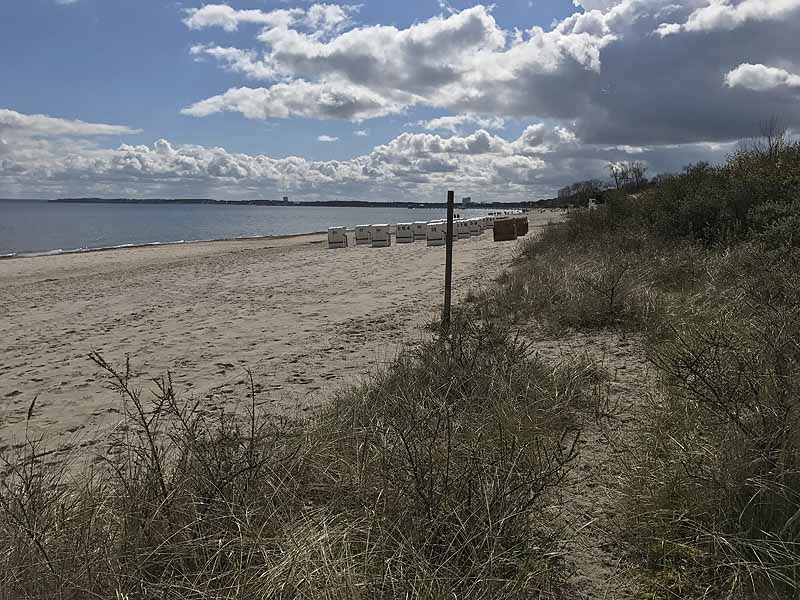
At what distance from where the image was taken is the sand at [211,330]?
238 inches

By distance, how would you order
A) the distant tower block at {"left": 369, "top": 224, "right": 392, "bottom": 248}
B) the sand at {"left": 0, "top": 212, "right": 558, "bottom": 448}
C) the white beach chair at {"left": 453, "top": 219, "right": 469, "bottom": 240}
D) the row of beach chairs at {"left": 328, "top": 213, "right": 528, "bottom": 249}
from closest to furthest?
the sand at {"left": 0, "top": 212, "right": 558, "bottom": 448} → the row of beach chairs at {"left": 328, "top": 213, "right": 528, "bottom": 249} → the distant tower block at {"left": 369, "top": 224, "right": 392, "bottom": 248} → the white beach chair at {"left": 453, "top": 219, "right": 469, "bottom": 240}

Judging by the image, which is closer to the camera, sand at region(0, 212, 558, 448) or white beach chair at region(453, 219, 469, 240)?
sand at region(0, 212, 558, 448)

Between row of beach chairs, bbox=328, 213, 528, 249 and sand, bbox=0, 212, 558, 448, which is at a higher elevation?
row of beach chairs, bbox=328, 213, 528, 249

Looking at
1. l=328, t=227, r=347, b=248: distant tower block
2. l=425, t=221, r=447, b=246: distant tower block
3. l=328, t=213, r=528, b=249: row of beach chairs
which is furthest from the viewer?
l=328, t=227, r=347, b=248: distant tower block

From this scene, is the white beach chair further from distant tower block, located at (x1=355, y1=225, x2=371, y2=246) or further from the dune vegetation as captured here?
the dune vegetation

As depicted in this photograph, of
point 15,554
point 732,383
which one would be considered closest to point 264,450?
point 15,554

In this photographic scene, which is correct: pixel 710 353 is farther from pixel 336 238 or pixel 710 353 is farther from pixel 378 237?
pixel 336 238

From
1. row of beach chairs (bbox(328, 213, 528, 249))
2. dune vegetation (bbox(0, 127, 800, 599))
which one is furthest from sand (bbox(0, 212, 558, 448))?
row of beach chairs (bbox(328, 213, 528, 249))

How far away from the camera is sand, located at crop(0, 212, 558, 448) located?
6.05 m

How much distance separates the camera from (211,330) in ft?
30.5

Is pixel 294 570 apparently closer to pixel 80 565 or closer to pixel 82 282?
pixel 80 565

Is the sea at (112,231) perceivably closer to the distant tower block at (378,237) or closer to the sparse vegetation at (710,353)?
the distant tower block at (378,237)

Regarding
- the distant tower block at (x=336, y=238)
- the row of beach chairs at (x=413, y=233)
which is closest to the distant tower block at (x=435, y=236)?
the row of beach chairs at (x=413, y=233)

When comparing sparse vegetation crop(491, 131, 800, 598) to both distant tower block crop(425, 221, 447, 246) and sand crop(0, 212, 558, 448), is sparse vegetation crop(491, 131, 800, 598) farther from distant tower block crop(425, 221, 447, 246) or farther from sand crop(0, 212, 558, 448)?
distant tower block crop(425, 221, 447, 246)
